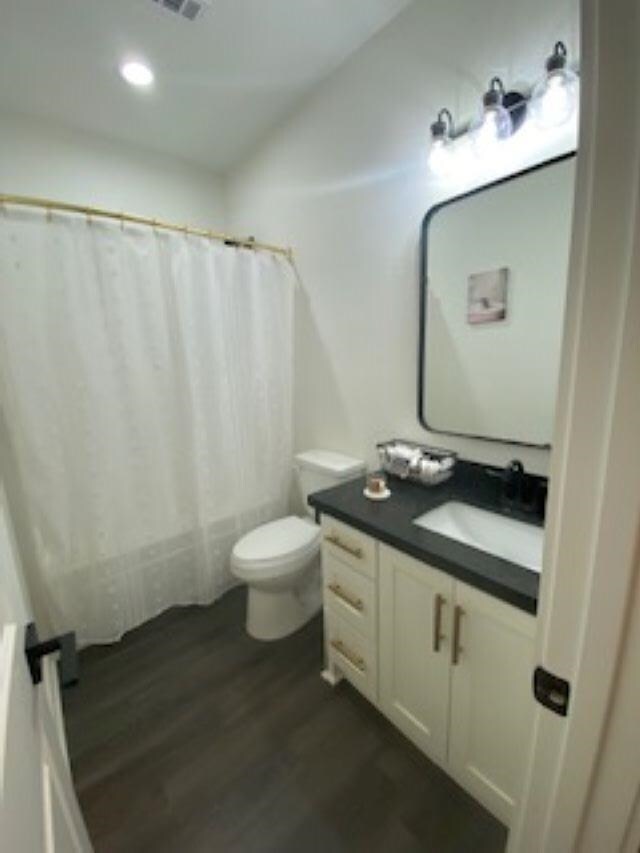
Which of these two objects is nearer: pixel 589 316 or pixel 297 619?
pixel 589 316

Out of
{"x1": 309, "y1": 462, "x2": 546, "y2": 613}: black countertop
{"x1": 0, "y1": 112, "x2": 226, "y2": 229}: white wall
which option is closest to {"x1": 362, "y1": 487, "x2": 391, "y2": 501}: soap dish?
{"x1": 309, "y1": 462, "x2": 546, "y2": 613}: black countertop

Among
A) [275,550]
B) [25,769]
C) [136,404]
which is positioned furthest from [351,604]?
[136,404]

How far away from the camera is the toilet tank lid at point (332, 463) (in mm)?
1941

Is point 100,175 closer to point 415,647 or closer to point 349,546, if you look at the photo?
point 349,546

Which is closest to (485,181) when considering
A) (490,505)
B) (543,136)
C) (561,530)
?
(543,136)

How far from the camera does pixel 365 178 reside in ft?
5.77

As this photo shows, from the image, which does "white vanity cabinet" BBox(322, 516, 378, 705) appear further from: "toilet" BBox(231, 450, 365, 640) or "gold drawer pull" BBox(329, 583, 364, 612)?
"toilet" BBox(231, 450, 365, 640)

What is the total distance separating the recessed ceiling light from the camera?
1.67m

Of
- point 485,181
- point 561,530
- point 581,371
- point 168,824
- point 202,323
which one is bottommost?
point 168,824

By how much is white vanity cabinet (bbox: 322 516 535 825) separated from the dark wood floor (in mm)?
112

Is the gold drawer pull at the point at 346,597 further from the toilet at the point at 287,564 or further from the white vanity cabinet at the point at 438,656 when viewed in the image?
the toilet at the point at 287,564

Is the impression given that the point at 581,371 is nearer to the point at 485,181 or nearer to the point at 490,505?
the point at 490,505

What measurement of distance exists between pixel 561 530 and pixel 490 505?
0.96 m

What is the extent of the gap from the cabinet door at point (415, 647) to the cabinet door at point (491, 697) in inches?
1.7
